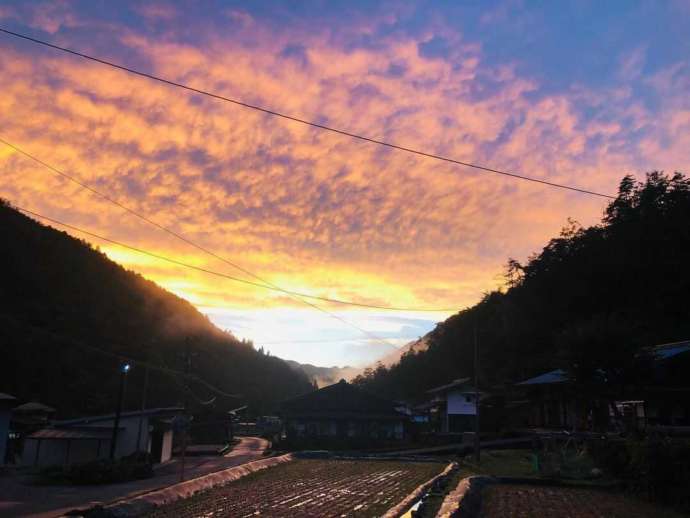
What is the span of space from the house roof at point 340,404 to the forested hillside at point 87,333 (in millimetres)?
10688

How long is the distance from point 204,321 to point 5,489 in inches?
4347

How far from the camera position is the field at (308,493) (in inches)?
604

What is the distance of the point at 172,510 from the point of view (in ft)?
50.3

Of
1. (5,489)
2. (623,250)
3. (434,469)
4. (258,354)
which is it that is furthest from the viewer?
(258,354)

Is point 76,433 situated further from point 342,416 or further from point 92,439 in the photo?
point 342,416

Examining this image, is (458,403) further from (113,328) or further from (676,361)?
(113,328)

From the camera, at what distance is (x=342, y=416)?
51500 millimetres

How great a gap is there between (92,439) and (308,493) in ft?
68.9

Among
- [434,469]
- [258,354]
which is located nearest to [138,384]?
[434,469]

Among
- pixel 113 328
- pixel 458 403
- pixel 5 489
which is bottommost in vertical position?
pixel 5 489

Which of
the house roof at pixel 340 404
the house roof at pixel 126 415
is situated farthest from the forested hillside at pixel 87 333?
the house roof at pixel 340 404

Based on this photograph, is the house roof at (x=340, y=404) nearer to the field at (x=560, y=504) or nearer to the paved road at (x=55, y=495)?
the paved road at (x=55, y=495)

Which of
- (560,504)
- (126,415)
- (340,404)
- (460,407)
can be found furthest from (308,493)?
(460,407)

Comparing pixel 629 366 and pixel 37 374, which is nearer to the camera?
pixel 629 366
